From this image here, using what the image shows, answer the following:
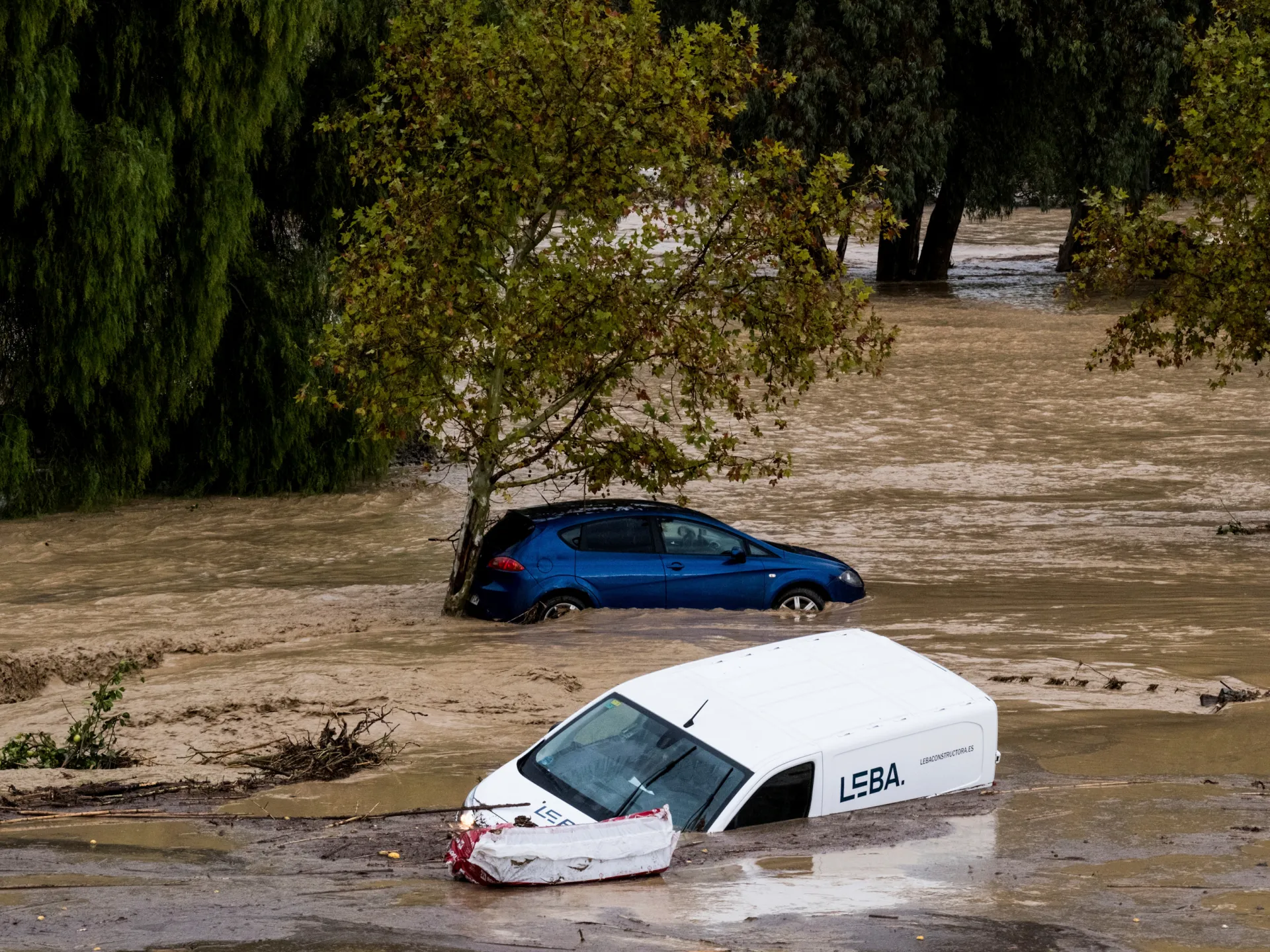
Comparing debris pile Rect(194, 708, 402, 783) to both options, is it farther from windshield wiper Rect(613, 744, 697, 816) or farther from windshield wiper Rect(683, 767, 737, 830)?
windshield wiper Rect(683, 767, 737, 830)

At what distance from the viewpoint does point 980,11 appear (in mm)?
38188

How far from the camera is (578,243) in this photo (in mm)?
15555

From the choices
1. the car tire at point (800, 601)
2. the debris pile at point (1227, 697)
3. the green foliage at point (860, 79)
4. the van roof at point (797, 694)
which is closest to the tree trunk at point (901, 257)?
the green foliage at point (860, 79)

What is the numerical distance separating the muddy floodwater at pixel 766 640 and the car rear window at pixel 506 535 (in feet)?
2.51

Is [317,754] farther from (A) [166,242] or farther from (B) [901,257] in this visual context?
(B) [901,257]

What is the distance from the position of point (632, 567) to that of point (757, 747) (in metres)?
6.95

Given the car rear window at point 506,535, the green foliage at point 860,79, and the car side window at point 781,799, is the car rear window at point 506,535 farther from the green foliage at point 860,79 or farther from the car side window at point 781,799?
the green foliage at point 860,79

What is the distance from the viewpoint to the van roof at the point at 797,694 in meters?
8.62

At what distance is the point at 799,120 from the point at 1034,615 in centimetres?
2489

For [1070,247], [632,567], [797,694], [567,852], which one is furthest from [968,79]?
[567,852]

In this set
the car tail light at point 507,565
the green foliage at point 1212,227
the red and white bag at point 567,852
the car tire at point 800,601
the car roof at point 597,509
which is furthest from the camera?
the green foliage at point 1212,227

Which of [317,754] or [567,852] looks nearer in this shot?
[567,852]

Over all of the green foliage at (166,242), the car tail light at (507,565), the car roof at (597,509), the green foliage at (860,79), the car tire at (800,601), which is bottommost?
the car tire at (800,601)

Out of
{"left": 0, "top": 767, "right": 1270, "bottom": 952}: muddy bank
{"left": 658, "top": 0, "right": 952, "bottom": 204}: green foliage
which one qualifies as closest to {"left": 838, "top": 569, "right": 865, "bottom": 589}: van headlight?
{"left": 0, "top": 767, "right": 1270, "bottom": 952}: muddy bank
